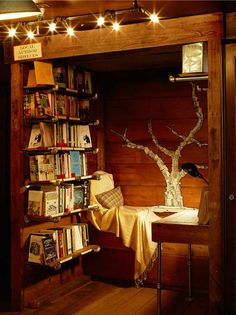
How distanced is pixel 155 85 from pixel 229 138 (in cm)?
179

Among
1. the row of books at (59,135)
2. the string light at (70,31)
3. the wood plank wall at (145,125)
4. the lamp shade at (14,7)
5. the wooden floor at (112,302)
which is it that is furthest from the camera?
the wood plank wall at (145,125)

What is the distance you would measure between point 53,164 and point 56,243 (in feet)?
2.36

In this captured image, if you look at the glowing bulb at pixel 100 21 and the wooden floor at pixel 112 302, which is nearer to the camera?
the glowing bulb at pixel 100 21

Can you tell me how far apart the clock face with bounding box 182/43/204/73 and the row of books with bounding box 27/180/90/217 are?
1566mm

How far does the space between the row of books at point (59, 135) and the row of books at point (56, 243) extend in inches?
31.1

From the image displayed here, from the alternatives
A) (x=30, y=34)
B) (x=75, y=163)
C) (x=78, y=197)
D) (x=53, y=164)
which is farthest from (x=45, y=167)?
(x=30, y=34)

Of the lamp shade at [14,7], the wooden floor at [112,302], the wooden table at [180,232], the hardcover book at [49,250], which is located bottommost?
the wooden floor at [112,302]

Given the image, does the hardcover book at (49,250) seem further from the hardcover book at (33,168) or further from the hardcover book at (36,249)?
the hardcover book at (33,168)

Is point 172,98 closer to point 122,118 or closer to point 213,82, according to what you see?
point 122,118

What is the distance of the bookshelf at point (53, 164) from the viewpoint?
4188 mm

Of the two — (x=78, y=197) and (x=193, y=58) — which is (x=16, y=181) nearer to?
(x=78, y=197)

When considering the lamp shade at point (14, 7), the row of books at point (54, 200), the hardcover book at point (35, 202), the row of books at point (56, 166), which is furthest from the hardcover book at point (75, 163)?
the lamp shade at point (14, 7)

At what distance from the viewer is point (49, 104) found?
429 centimetres

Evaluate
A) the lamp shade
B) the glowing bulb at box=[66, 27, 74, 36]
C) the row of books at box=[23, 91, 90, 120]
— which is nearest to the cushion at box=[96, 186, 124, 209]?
the row of books at box=[23, 91, 90, 120]
